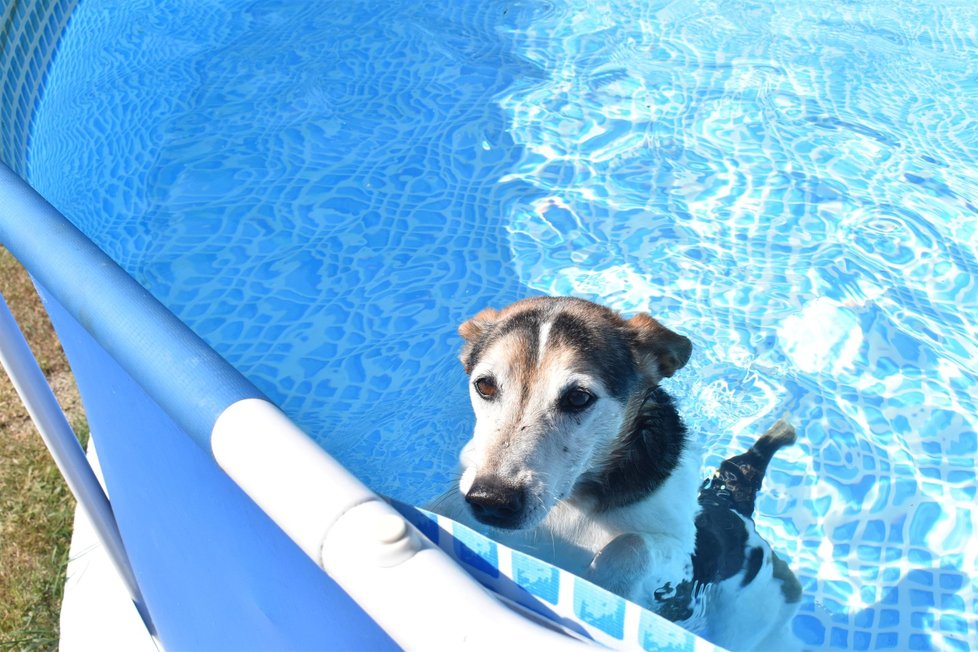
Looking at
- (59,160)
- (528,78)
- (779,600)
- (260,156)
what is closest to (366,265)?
(260,156)

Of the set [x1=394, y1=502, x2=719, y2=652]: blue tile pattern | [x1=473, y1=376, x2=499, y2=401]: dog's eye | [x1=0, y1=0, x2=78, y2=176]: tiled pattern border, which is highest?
[x1=0, y1=0, x2=78, y2=176]: tiled pattern border

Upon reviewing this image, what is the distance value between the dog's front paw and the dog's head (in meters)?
0.25

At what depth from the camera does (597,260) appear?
19.6ft

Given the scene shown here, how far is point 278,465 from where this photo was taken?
5.73 feet

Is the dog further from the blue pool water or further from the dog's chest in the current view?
the blue pool water

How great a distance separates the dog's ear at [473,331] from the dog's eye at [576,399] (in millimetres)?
525

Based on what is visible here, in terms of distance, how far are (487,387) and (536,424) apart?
28 cm

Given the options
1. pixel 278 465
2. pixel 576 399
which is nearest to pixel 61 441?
pixel 576 399

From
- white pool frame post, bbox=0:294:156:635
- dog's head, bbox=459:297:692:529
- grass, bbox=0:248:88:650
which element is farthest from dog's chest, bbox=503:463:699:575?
grass, bbox=0:248:88:650

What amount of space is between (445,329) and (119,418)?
9.85 ft

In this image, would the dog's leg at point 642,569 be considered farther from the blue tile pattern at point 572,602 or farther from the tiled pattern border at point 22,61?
the tiled pattern border at point 22,61

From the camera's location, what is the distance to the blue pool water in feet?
16.2

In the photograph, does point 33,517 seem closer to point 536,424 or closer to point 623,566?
point 536,424

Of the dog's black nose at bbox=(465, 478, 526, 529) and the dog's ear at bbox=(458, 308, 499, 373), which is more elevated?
the dog's black nose at bbox=(465, 478, 526, 529)
